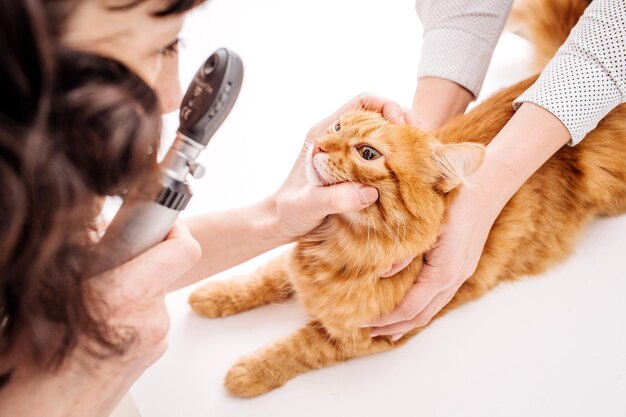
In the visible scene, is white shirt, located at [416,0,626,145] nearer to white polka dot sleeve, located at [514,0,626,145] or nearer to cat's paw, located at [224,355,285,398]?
white polka dot sleeve, located at [514,0,626,145]

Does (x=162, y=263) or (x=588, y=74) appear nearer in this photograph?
(x=162, y=263)

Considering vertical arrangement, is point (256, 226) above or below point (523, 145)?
below

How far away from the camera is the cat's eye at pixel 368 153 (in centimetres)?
105

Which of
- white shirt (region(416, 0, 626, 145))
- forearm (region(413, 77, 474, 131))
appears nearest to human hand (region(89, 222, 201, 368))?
white shirt (region(416, 0, 626, 145))

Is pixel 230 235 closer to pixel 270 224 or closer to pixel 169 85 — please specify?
pixel 270 224

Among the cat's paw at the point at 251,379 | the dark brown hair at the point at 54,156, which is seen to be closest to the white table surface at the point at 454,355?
the cat's paw at the point at 251,379

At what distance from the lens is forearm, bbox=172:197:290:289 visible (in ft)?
3.78

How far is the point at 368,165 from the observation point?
1030mm

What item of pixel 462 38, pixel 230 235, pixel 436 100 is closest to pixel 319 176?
pixel 230 235

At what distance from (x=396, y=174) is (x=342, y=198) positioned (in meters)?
0.15

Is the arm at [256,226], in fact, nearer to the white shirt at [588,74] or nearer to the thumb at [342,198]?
the thumb at [342,198]

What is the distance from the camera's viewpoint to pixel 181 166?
2.12ft

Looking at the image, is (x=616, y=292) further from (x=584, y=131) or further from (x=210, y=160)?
(x=210, y=160)

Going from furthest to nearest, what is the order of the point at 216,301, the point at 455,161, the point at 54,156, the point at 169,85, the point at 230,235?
the point at 216,301, the point at 230,235, the point at 455,161, the point at 169,85, the point at 54,156
